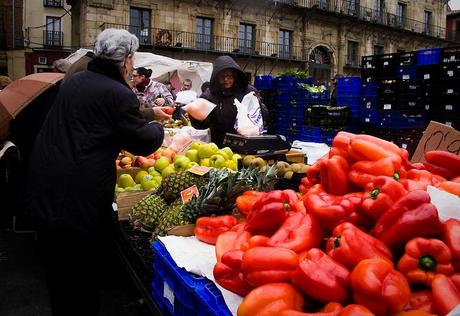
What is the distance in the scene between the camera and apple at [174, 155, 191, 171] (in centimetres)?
318

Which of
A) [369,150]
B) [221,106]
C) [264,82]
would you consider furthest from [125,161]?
[264,82]

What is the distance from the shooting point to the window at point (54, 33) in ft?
101

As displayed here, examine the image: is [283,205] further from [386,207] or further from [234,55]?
[234,55]

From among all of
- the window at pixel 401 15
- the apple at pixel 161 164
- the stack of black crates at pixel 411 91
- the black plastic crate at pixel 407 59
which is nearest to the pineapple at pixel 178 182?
the apple at pixel 161 164

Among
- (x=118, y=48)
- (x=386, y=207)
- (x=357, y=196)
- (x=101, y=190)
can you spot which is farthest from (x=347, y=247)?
(x=118, y=48)

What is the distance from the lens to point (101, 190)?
230cm

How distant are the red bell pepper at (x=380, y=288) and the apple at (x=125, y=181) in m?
2.56

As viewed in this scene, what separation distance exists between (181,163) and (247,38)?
2516cm

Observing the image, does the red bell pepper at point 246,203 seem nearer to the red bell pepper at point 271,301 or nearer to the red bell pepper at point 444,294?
the red bell pepper at point 271,301

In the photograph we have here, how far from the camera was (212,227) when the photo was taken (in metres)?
2.04

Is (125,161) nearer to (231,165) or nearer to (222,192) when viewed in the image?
(231,165)

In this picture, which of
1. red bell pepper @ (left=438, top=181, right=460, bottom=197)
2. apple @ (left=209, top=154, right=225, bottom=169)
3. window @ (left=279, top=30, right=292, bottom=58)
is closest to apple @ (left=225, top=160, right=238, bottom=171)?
apple @ (left=209, top=154, right=225, bottom=169)

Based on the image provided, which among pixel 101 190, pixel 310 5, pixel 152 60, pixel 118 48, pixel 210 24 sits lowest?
pixel 101 190

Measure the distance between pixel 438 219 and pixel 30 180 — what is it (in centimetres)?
194
